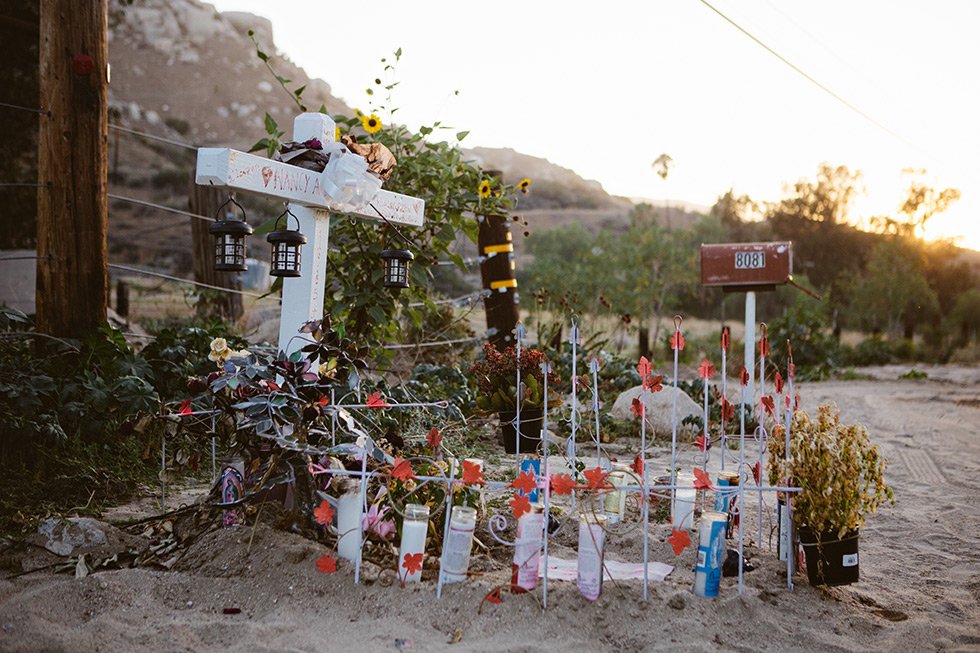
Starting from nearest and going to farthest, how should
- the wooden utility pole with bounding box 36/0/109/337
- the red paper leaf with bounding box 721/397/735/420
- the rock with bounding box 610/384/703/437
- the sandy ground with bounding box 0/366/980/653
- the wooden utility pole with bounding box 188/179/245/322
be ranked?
the sandy ground with bounding box 0/366/980/653
the red paper leaf with bounding box 721/397/735/420
the wooden utility pole with bounding box 36/0/109/337
the rock with bounding box 610/384/703/437
the wooden utility pole with bounding box 188/179/245/322

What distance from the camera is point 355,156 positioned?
279 centimetres

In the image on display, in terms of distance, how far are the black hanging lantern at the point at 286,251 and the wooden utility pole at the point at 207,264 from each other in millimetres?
5142

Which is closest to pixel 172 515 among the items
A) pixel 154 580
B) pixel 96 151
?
pixel 154 580

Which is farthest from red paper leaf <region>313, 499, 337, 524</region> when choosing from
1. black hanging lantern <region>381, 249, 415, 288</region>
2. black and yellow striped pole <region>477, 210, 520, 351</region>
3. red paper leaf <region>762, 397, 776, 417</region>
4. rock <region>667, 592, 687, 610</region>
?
black and yellow striped pole <region>477, 210, 520, 351</region>

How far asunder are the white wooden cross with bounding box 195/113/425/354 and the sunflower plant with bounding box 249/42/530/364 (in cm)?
79

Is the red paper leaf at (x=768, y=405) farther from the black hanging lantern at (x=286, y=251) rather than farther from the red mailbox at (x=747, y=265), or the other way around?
the red mailbox at (x=747, y=265)

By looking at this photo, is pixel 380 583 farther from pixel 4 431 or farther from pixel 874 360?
pixel 874 360

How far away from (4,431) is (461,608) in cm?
235

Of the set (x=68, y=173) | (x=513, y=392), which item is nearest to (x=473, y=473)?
(x=513, y=392)

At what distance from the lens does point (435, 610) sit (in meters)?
2.05

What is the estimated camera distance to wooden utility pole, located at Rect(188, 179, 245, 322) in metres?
7.48

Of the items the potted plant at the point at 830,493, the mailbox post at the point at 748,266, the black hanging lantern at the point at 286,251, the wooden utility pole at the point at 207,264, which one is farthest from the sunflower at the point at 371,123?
the wooden utility pole at the point at 207,264

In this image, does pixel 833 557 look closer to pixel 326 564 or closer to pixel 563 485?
pixel 563 485

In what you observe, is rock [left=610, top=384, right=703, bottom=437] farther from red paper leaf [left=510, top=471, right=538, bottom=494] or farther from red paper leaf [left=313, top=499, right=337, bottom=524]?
red paper leaf [left=313, top=499, right=337, bottom=524]
